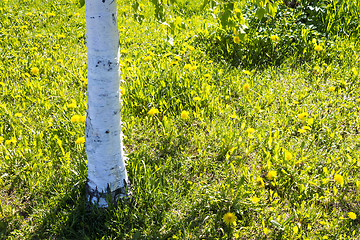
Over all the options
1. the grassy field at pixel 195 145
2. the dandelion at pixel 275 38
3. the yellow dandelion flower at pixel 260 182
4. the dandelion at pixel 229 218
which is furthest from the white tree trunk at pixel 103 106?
the dandelion at pixel 275 38

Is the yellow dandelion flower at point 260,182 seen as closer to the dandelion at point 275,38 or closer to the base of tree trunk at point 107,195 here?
the base of tree trunk at point 107,195

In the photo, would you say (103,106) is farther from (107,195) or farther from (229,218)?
(229,218)

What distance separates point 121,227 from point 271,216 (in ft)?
3.30

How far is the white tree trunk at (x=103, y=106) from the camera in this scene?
1.81 metres

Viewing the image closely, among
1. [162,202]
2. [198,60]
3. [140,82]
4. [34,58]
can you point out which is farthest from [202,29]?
[162,202]

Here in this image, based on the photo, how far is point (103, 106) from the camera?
197cm

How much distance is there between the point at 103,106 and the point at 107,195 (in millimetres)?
631

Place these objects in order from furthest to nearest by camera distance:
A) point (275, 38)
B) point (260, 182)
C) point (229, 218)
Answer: point (275, 38) → point (260, 182) → point (229, 218)

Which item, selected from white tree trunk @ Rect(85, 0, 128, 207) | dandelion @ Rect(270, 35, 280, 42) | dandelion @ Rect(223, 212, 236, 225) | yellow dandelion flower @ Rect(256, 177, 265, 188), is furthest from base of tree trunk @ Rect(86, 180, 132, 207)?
dandelion @ Rect(270, 35, 280, 42)

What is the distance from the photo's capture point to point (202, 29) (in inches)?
177

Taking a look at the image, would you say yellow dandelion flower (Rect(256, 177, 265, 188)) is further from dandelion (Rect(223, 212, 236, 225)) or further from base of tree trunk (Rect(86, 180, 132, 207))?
base of tree trunk (Rect(86, 180, 132, 207))

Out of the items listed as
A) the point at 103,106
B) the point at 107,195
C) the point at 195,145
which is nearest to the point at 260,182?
the point at 195,145

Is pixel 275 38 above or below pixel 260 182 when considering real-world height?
above

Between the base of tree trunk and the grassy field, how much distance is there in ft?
0.19
